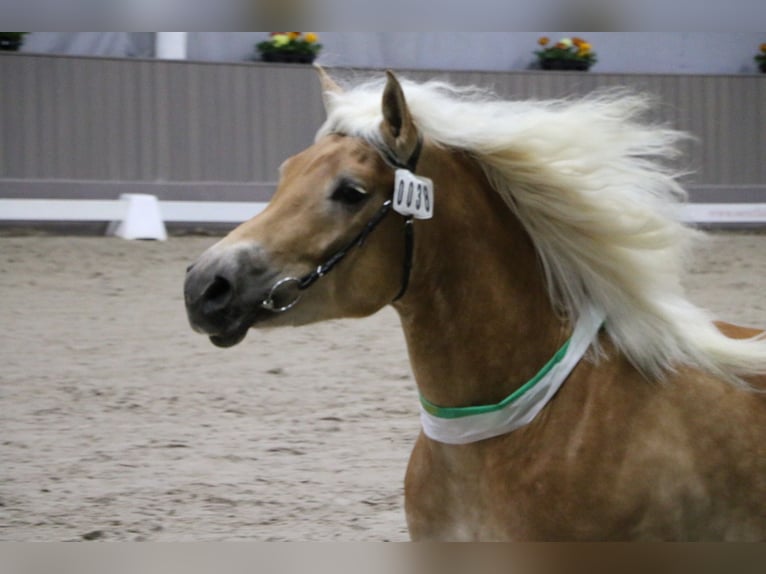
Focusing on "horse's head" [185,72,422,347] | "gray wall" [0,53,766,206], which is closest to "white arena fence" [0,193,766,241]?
"gray wall" [0,53,766,206]

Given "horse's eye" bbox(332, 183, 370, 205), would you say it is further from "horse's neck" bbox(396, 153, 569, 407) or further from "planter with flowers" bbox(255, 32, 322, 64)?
"planter with flowers" bbox(255, 32, 322, 64)

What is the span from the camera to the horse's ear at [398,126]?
2.64 m

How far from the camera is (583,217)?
2801 mm

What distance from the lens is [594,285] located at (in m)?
2.81

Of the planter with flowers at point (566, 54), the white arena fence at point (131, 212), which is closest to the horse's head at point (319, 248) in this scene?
the white arena fence at point (131, 212)

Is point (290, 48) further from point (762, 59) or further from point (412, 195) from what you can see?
point (412, 195)

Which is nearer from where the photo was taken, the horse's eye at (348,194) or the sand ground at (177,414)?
the horse's eye at (348,194)

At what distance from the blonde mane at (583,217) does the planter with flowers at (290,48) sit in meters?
8.62

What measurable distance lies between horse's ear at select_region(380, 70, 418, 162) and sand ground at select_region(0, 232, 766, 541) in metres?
1.07

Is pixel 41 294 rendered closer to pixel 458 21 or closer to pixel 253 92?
pixel 253 92

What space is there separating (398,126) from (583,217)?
524 mm

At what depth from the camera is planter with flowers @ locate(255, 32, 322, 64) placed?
11242 mm

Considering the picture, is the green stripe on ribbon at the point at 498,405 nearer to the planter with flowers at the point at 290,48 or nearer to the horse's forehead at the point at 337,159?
the horse's forehead at the point at 337,159

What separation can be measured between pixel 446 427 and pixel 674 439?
0.53 meters
